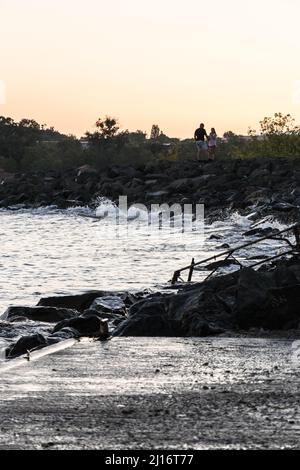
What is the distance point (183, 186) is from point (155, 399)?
41.5m

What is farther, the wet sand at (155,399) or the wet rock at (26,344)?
the wet rock at (26,344)

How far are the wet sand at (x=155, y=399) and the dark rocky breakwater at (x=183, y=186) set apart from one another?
2273cm

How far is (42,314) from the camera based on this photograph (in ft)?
Answer: 44.3

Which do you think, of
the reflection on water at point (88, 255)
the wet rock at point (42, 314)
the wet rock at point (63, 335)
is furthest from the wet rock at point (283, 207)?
the wet rock at point (63, 335)

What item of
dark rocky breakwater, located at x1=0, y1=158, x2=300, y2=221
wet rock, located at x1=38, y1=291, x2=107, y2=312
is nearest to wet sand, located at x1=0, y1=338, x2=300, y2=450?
wet rock, located at x1=38, y1=291, x2=107, y2=312

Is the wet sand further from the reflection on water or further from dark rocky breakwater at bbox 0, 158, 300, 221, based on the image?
A: dark rocky breakwater at bbox 0, 158, 300, 221

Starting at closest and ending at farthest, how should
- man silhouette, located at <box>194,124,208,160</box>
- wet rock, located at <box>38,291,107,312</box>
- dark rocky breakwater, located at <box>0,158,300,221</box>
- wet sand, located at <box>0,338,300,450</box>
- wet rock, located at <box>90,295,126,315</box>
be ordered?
1. wet sand, located at <box>0,338,300,450</box>
2. wet rock, located at <box>90,295,126,315</box>
3. wet rock, located at <box>38,291,107,312</box>
4. dark rocky breakwater, located at <box>0,158,300,221</box>
5. man silhouette, located at <box>194,124,208,160</box>

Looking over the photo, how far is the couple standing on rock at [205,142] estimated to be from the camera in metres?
46.2

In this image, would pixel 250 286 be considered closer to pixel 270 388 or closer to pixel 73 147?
pixel 270 388

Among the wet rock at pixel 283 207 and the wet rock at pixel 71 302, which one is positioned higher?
the wet rock at pixel 283 207

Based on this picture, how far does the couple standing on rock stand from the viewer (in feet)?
152

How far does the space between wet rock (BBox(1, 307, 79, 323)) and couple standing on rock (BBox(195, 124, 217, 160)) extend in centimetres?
3250

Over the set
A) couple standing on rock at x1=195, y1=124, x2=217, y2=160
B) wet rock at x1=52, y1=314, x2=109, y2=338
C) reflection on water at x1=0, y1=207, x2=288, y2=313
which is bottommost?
reflection on water at x1=0, y1=207, x2=288, y2=313

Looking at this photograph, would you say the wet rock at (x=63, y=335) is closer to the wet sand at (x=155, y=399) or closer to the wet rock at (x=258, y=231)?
the wet sand at (x=155, y=399)
